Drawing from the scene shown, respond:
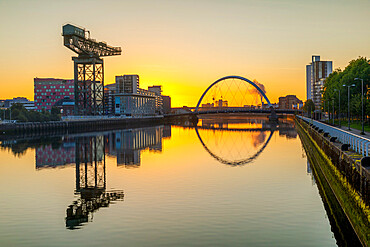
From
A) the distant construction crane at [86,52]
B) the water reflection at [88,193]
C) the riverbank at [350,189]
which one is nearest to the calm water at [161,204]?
the water reflection at [88,193]

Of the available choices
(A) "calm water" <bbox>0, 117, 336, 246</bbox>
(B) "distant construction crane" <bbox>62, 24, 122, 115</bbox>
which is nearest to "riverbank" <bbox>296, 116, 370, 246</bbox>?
(A) "calm water" <bbox>0, 117, 336, 246</bbox>

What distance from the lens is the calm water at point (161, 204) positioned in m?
18.0

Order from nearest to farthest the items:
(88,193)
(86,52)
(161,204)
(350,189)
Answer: (350,189)
(161,204)
(88,193)
(86,52)

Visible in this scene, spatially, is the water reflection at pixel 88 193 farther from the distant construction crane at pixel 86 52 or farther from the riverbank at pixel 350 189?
the distant construction crane at pixel 86 52

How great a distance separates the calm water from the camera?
59.1 feet

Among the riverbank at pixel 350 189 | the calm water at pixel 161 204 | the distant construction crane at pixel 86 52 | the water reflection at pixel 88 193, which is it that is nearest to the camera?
the riverbank at pixel 350 189

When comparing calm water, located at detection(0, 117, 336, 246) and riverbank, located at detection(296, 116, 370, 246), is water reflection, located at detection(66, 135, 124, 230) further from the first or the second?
riverbank, located at detection(296, 116, 370, 246)

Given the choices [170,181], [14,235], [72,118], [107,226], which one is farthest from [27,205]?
[72,118]

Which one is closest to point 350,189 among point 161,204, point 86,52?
point 161,204

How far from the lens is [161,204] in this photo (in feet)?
77.6

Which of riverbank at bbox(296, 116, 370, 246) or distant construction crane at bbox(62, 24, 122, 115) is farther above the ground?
distant construction crane at bbox(62, 24, 122, 115)

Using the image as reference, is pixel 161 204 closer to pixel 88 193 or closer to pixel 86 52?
pixel 88 193

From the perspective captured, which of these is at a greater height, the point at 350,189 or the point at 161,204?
the point at 350,189

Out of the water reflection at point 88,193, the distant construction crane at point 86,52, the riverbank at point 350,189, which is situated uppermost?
the distant construction crane at point 86,52
